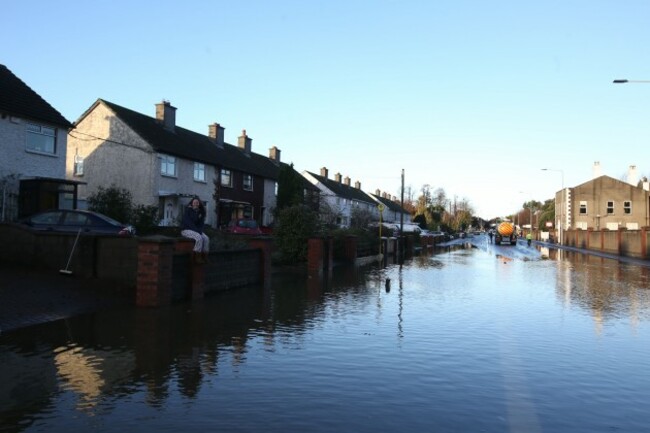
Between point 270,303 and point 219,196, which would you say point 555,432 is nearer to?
point 270,303

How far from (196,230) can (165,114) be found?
26.5m

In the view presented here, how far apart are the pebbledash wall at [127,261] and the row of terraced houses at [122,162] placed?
8.97m

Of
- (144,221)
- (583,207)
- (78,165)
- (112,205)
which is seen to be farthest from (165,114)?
(583,207)

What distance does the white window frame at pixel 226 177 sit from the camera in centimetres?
3844

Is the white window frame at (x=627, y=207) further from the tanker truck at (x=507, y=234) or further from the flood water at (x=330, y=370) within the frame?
the flood water at (x=330, y=370)

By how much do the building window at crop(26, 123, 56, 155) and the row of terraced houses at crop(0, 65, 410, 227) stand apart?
0.04m

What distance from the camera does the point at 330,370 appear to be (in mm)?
6363

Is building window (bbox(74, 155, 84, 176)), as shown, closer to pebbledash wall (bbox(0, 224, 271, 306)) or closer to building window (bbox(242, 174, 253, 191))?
building window (bbox(242, 174, 253, 191))

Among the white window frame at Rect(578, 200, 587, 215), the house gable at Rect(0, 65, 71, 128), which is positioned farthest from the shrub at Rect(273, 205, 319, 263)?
the white window frame at Rect(578, 200, 587, 215)

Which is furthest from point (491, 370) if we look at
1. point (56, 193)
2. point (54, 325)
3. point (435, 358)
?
point (56, 193)

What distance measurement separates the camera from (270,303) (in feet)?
39.1

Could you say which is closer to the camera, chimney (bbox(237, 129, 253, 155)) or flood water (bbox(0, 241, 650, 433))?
flood water (bbox(0, 241, 650, 433))

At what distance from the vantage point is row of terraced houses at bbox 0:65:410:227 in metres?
20.7

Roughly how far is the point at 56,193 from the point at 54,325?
Result: 1425cm
